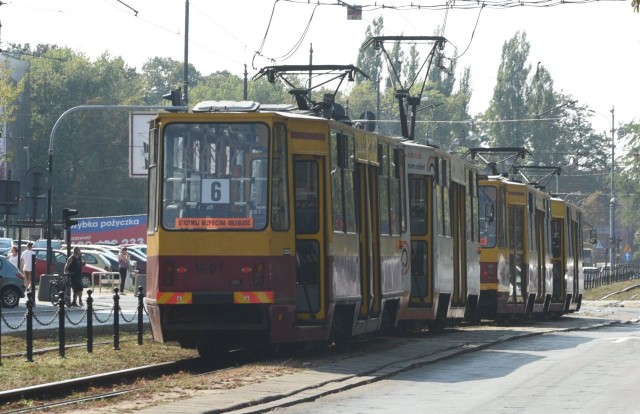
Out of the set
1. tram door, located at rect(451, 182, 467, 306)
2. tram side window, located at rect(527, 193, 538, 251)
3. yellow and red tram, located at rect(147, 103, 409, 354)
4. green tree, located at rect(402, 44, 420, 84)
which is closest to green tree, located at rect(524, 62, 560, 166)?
green tree, located at rect(402, 44, 420, 84)

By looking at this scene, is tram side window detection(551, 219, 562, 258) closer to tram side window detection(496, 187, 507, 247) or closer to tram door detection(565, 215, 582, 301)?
tram door detection(565, 215, 582, 301)

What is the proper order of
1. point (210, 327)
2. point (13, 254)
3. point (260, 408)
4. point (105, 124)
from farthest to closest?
point (105, 124) → point (13, 254) → point (210, 327) → point (260, 408)

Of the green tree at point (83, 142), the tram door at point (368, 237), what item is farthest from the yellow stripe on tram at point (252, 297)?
the green tree at point (83, 142)

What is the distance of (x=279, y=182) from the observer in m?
19.3

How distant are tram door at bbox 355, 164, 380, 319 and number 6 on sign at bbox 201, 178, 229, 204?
2.67m

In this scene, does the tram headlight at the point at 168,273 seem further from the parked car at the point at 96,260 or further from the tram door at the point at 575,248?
the parked car at the point at 96,260

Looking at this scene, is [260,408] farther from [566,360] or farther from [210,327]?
[566,360]

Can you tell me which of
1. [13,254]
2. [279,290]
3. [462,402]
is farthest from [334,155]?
[13,254]

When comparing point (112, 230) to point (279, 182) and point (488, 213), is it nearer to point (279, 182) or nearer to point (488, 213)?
point (488, 213)

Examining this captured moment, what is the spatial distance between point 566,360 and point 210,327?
4877mm

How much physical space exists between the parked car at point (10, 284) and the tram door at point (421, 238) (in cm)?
1559

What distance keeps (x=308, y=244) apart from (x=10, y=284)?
2096cm

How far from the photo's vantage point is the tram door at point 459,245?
28.4 meters

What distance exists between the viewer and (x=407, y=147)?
25.1 metres
